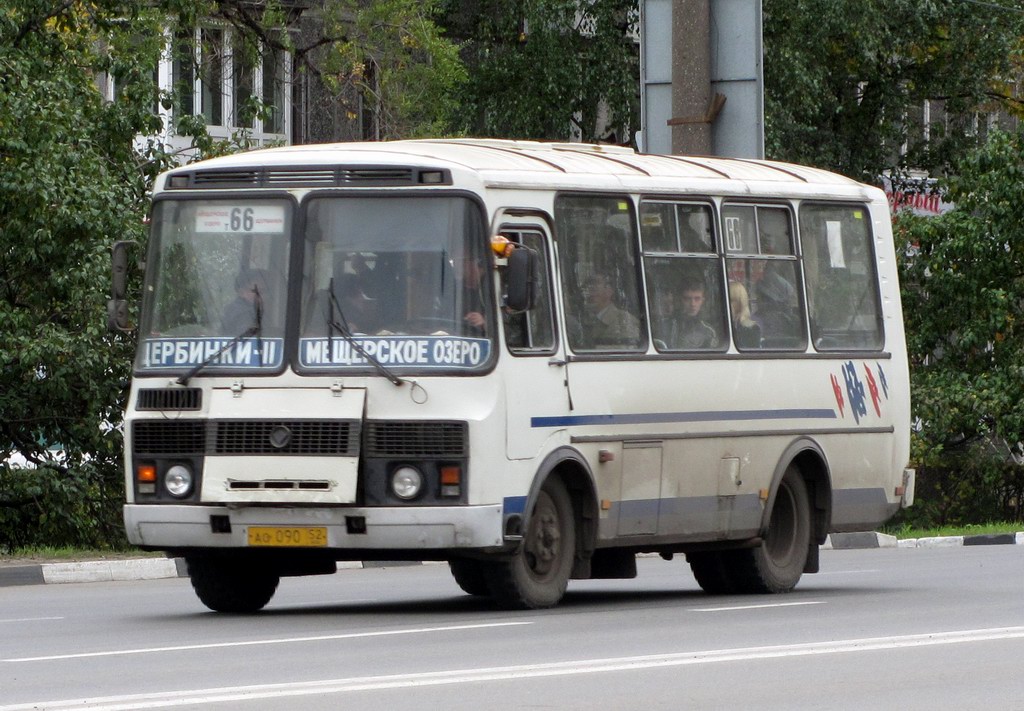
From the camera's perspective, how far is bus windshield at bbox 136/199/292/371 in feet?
43.3

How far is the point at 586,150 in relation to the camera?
49.8ft

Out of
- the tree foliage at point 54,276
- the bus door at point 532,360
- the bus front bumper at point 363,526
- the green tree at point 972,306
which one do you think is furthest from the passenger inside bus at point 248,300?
the green tree at point 972,306

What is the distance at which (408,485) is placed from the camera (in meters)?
12.8

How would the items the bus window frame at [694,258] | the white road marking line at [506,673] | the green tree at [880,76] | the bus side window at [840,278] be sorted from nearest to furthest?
the white road marking line at [506,673]
the bus window frame at [694,258]
the bus side window at [840,278]
the green tree at [880,76]

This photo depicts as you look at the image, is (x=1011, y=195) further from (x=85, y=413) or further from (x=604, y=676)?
(x=604, y=676)

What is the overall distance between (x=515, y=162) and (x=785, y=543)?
12.2 feet

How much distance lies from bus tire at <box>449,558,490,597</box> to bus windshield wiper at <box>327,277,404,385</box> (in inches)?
68.6

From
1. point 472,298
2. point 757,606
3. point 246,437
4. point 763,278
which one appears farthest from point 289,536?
point 763,278

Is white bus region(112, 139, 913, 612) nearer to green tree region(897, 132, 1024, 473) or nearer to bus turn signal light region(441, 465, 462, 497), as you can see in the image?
bus turn signal light region(441, 465, 462, 497)

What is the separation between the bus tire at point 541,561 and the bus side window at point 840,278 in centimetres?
295

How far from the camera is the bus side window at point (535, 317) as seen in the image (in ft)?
43.3

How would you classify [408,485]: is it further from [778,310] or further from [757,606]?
[778,310]

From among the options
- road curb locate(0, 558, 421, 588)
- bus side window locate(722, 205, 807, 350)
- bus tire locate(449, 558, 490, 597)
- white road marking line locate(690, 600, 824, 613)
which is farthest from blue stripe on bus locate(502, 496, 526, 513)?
road curb locate(0, 558, 421, 588)

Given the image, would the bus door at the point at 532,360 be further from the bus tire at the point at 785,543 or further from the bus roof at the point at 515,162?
the bus tire at the point at 785,543
